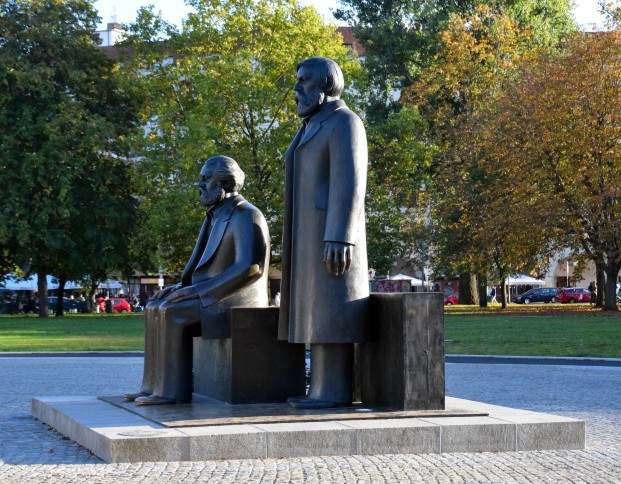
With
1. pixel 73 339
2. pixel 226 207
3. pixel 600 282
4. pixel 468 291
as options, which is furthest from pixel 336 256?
pixel 468 291

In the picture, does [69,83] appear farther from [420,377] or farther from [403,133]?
[420,377]

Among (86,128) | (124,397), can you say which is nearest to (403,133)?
(86,128)

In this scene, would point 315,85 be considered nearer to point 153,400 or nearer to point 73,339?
point 153,400

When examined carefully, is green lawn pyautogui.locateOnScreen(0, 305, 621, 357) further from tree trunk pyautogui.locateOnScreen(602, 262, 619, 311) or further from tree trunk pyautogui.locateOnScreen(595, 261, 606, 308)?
tree trunk pyautogui.locateOnScreen(595, 261, 606, 308)

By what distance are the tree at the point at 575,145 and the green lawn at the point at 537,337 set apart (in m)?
7.07

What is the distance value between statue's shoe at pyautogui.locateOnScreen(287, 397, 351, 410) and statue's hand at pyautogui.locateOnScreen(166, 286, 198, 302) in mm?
1239

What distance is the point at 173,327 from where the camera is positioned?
10.4 m

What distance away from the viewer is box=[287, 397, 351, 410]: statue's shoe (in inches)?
388

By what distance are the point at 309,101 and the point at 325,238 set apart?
1200mm

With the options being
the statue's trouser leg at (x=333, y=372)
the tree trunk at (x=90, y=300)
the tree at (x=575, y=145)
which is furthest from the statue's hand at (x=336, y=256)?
the tree trunk at (x=90, y=300)

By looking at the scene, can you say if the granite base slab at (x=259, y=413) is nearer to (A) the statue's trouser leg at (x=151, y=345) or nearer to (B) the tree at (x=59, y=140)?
(A) the statue's trouser leg at (x=151, y=345)

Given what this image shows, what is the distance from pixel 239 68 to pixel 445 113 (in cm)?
1187

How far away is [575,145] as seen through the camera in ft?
153

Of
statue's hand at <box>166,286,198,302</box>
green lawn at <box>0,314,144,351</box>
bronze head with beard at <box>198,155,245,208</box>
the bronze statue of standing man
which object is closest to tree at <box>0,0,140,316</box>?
green lawn at <box>0,314,144,351</box>
